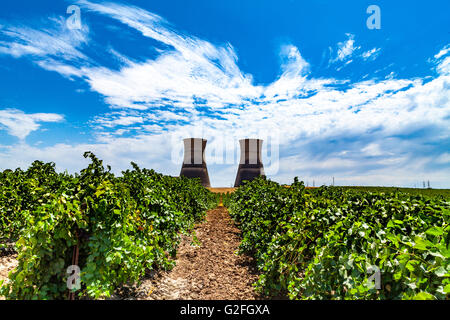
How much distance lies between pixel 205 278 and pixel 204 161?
34414mm

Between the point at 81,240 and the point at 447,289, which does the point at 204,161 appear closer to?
the point at 81,240

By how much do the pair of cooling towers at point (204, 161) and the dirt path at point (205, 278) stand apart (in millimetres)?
30379

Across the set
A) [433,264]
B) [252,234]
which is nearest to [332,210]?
[433,264]

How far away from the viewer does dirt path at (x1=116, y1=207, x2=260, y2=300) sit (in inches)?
186

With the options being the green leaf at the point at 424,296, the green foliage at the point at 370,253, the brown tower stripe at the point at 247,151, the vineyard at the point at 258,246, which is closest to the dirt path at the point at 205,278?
the vineyard at the point at 258,246

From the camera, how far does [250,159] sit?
135 feet

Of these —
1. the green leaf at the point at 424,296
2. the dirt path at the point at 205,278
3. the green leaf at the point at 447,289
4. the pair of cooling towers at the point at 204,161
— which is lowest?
the dirt path at the point at 205,278

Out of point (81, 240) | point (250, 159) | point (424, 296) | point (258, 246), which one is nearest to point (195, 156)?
point (250, 159)

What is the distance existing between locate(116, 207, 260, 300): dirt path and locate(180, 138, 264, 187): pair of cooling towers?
3038 centimetres

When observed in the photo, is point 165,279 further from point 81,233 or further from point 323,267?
point 323,267

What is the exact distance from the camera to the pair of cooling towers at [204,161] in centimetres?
3859

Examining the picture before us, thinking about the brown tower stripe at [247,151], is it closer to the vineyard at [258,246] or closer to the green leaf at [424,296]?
the vineyard at [258,246]

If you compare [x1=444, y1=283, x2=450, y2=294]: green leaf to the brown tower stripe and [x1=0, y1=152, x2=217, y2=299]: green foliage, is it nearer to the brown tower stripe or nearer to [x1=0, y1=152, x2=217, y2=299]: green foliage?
[x1=0, y1=152, x2=217, y2=299]: green foliage

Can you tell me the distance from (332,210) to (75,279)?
11.9ft
